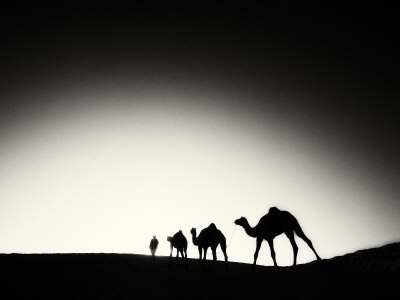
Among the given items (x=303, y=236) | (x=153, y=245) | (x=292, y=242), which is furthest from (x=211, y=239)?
(x=153, y=245)

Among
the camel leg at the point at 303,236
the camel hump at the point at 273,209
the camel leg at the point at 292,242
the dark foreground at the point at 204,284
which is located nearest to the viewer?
the dark foreground at the point at 204,284

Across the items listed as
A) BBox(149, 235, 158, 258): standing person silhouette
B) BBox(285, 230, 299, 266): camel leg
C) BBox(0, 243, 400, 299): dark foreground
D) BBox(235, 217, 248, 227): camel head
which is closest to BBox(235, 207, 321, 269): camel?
BBox(285, 230, 299, 266): camel leg

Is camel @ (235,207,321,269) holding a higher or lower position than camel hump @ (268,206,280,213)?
lower

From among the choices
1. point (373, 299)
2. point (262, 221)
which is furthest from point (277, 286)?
point (262, 221)

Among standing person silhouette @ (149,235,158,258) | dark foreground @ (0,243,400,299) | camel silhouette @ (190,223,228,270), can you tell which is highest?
standing person silhouette @ (149,235,158,258)

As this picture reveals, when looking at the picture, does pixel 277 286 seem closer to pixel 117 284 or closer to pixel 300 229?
pixel 300 229

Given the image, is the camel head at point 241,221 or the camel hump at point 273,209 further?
the camel head at point 241,221

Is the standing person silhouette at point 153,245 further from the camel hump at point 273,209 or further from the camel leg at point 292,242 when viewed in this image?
the camel leg at point 292,242

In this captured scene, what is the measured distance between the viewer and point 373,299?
19.5ft

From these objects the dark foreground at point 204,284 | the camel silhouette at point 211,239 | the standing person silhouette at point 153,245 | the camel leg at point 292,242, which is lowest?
the dark foreground at point 204,284

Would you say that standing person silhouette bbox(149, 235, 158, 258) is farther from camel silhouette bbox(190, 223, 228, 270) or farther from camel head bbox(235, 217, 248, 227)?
camel head bbox(235, 217, 248, 227)

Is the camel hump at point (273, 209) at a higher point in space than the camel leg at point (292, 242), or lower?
higher

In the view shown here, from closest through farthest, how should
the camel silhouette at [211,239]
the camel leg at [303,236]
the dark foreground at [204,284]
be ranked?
the dark foreground at [204,284] < the camel leg at [303,236] < the camel silhouette at [211,239]

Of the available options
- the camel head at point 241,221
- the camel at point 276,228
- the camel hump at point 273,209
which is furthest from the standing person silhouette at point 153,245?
the camel hump at point 273,209
